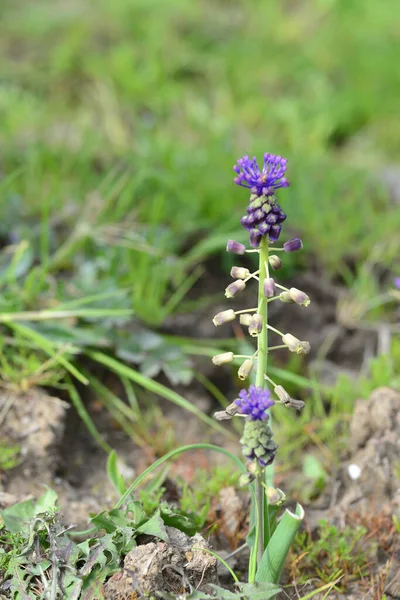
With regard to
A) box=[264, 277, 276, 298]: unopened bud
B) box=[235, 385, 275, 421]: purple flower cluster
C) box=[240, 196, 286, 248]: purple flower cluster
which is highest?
box=[240, 196, 286, 248]: purple flower cluster

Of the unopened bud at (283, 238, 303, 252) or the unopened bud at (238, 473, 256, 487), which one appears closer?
the unopened bud at (238, 473, 256, 487)

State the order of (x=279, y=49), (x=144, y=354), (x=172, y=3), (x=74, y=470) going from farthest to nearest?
(x=172, y=3), (x=279, y=49), (x=144, y=354), (x=74, y=470)

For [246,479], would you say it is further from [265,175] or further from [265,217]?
[265,175]

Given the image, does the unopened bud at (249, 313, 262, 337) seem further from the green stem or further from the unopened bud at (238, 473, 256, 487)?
the unopened bud at (238, 473, 256, 487)

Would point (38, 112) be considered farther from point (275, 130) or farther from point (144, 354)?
point (144, 354)

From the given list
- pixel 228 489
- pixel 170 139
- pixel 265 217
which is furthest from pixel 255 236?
pixel 170 139

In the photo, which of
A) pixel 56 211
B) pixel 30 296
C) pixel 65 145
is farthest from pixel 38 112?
pixel 30 296

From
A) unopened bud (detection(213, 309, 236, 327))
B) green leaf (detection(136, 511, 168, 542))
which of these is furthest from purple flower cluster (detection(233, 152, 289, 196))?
green leaf (detection(136, 511, 168, 542))

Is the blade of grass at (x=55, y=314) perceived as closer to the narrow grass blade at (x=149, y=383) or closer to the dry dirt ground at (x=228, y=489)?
the narrow grass blade at (x=149, y=383)
